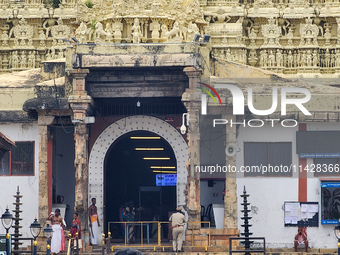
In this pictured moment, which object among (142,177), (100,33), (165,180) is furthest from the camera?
(142,177)

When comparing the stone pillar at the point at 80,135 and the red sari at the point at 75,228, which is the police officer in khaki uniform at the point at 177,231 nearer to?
the red sari at the point at 75,228

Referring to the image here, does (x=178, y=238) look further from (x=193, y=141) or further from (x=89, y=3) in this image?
(x=89, y=3)

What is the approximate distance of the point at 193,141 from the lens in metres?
36.8

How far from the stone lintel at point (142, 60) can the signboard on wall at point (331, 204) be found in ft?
22.3

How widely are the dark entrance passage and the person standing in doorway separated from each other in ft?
11.5

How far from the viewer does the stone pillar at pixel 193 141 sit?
1435 inches

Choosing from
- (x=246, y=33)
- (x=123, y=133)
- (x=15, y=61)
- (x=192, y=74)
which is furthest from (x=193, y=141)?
(x=15, y=61)

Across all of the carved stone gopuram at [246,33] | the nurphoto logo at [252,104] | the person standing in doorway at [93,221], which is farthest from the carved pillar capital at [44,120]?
the carved stone gopuram at [246,33]

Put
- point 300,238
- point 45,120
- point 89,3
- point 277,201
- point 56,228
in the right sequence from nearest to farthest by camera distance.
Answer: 1. point 56,228
2. point 300,238
3. point 277,201
4. point 45,120
5. point 89,3

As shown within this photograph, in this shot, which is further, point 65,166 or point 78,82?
point 65,166

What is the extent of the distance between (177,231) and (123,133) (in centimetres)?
540

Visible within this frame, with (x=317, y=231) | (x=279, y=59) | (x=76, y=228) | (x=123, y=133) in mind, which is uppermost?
(x=279, y=59)

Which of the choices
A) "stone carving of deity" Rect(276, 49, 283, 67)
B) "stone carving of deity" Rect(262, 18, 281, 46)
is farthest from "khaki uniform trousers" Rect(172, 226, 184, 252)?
"stone carving of deity" Rect(262, 18, 281, 46)

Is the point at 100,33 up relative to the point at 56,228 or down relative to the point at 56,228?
up
